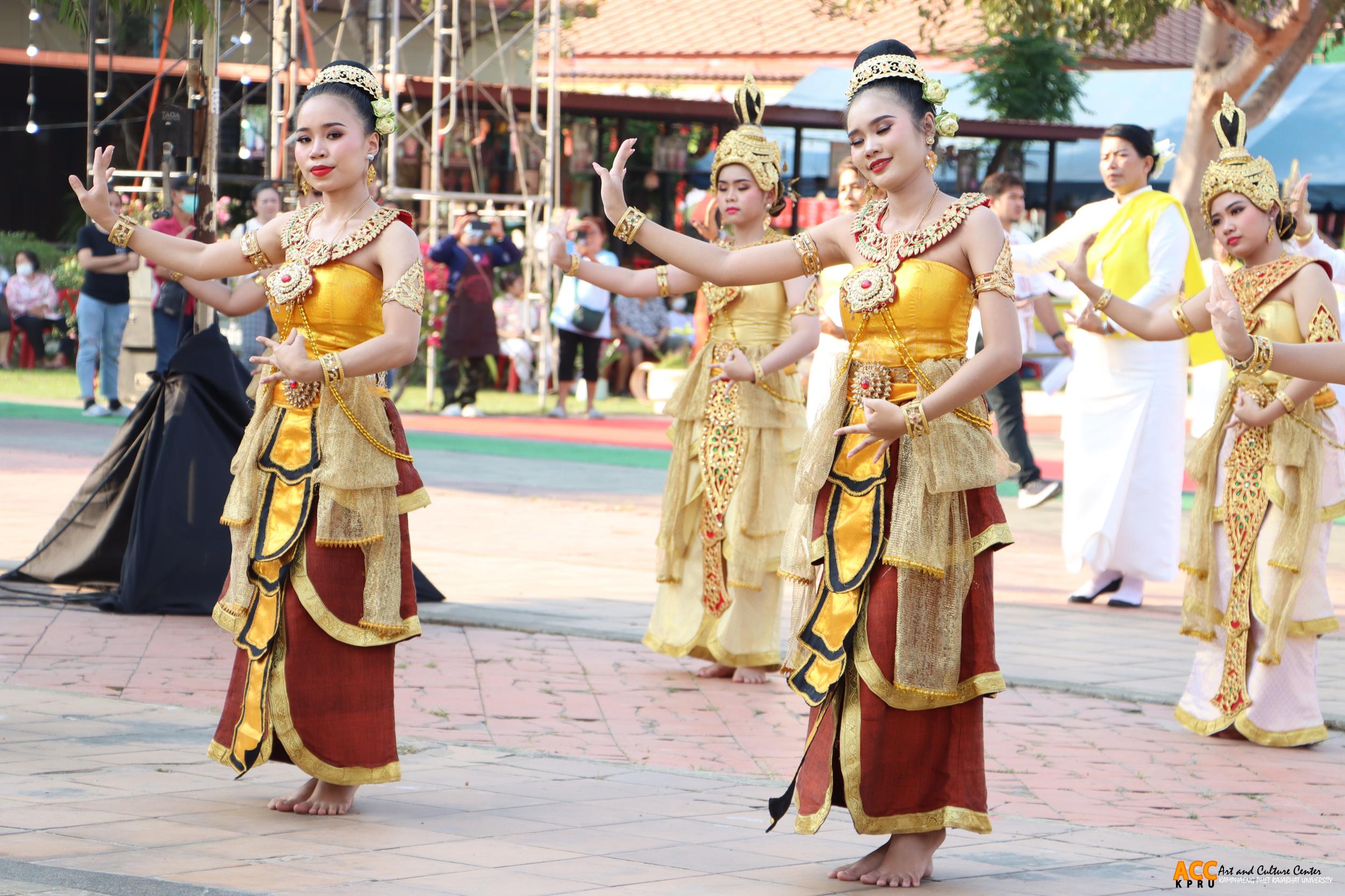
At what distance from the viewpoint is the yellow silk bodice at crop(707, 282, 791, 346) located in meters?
6.91

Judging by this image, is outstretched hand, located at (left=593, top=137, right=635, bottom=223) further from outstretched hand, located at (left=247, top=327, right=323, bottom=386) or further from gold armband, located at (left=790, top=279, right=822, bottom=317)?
gold armband, located at (left=790, top=279, right=822, bottom=317)

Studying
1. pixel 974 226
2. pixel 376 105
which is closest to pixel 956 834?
pixel 974 226

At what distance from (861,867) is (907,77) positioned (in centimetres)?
184

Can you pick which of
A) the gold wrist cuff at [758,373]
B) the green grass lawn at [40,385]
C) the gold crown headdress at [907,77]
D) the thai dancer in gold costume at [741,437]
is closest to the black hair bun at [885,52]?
the gold crown headdress at [907,77]

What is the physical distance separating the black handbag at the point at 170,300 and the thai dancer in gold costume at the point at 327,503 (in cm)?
896

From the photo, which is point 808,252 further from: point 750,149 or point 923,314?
point 750,149

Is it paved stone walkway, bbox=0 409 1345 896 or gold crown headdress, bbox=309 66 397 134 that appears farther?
gold crown headdress, bbox=309 66 397 134

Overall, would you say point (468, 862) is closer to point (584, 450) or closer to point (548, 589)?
point (548, 589)

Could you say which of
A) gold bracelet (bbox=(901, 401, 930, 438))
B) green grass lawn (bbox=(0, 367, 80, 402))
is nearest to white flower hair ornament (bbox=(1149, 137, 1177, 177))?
gold bracelet (bbox=(901, 401, 930, 438))

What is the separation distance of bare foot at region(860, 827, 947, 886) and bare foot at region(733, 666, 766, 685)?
2736mm

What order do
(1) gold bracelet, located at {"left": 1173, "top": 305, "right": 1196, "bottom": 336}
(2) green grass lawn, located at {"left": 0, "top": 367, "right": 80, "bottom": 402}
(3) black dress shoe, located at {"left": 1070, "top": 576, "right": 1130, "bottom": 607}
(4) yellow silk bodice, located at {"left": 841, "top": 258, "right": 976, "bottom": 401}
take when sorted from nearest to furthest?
(4) yellow silk bodice, located at {"left": 841, "top": 258, "right": 976, "bottom": 401}
(1) gold bracelet, located at {"left": 1173, "top": 305, "right": 1196, "bottom": 336}
(3) black dress shoe, located at {"left": 1070, "top": 576, "right": 1130, "bottom": 607}
(2) green grass lawn, located at {"left": 0, "top": 367, "right": 80, "bottom": 402}

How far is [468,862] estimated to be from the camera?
4230 millimetres

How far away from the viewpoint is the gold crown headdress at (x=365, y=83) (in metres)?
4.79

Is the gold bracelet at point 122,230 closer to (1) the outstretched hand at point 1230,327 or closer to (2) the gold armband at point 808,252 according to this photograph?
(2) the gold armband at point 808,252
